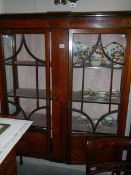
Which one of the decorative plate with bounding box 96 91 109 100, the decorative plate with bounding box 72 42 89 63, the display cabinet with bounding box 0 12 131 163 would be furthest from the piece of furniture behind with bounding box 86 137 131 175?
the decorative plate with bounding box 72 42 89 63

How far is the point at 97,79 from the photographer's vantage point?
7.32 ft

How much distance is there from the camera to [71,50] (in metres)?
1.95

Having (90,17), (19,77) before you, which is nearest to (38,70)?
(19,77)

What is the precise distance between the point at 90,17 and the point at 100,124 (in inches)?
48.3

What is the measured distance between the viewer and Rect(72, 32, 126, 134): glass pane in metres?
2.04

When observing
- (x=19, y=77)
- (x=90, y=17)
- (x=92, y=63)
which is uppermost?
(x=90, y=17)

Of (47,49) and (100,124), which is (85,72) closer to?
(47,49)

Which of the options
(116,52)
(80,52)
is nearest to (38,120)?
(80,52)

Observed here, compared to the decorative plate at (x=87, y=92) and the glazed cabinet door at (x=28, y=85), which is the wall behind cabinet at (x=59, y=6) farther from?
the decorative plate at (x=87, y=92)

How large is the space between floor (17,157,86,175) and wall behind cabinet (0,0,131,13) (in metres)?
1.96

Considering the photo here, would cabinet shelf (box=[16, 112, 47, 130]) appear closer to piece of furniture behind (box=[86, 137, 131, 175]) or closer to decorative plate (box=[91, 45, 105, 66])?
decorative plate (box=[91, 45, 105, 66])

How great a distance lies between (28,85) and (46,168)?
1107 mm

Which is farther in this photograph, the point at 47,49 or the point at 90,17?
the point at 47,49

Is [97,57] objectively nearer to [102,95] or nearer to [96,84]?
[96,84]
